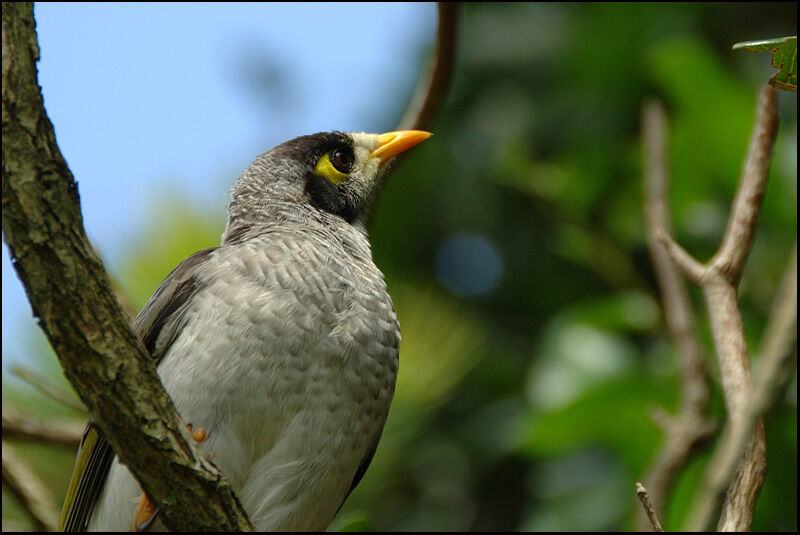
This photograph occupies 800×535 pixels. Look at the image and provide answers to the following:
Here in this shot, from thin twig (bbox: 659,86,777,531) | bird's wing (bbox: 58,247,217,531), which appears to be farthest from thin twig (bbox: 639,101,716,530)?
bird's wing (bbox: 58,247,217,531)

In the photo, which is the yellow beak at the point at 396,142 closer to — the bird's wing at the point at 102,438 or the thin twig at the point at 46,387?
the bird's wing at the point at 102,438

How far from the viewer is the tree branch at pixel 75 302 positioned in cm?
187

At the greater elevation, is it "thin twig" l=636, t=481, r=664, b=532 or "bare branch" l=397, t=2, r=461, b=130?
"bare branch" l=397, t=2, r=461, b=130

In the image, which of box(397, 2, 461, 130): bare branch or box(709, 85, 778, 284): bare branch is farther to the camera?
box(397, 2, 461, 130): bare branch

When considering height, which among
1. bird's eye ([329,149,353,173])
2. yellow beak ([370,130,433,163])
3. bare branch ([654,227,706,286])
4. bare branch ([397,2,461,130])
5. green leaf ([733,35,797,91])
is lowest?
bare branch ([654,227,706,286])

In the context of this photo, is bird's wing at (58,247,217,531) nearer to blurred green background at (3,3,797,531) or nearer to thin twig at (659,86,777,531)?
blurred green background at (3,3,797,531)

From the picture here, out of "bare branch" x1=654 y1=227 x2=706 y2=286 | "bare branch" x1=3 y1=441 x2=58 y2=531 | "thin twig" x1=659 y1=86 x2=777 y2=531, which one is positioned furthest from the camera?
"bare branch" x1=3 y1=441 x2=58 y2=531

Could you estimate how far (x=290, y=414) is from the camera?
297 centimetres

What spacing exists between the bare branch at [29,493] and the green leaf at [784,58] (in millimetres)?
2783

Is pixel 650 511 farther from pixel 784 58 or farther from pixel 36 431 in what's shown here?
pixel 36 431

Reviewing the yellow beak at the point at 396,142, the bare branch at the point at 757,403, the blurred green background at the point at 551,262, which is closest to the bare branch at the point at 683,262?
the blurred green background at the point at 551,262

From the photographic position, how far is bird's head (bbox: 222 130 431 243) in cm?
382

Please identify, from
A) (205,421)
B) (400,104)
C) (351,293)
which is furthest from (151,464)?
(400,104)

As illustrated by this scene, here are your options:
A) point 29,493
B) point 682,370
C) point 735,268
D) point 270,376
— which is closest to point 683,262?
point 735,268
